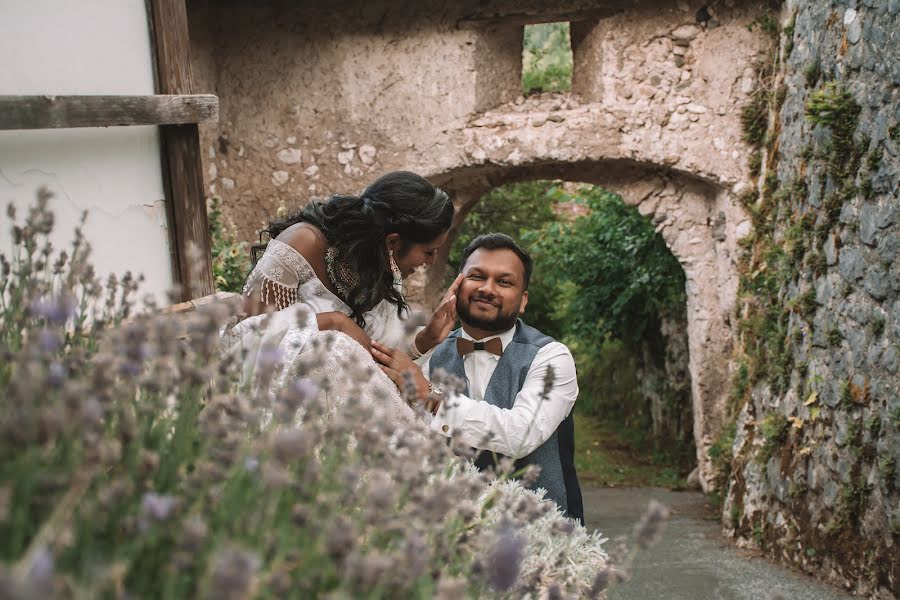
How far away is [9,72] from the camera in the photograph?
7.72ft

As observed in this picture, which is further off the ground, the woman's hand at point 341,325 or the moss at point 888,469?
the woman's hand at point 341,325

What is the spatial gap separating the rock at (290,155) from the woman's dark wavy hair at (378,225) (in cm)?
373

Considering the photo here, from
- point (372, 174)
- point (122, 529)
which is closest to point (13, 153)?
point (122, 529)

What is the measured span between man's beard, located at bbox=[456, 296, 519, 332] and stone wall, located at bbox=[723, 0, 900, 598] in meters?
2.02

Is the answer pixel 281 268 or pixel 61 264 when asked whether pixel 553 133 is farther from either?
pixel 61 264

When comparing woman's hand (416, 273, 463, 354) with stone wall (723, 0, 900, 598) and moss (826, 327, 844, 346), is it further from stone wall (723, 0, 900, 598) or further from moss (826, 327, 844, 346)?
moss (826, 327, 844, 346)

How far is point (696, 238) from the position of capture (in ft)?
20.9

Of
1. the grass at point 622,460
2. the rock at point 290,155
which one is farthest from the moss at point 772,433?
the rock at point 290,155

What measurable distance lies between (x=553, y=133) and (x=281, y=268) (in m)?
3.86

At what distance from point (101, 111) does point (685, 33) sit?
4.48m

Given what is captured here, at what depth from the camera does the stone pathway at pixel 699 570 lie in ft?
12.9

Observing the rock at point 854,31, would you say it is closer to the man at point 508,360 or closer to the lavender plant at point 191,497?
the man at point 508,360

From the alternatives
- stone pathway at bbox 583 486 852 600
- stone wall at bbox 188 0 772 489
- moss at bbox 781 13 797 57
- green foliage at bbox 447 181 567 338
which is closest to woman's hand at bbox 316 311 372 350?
stone pathway at bbox 583 486 852 600

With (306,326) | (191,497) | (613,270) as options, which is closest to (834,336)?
(306,326)
